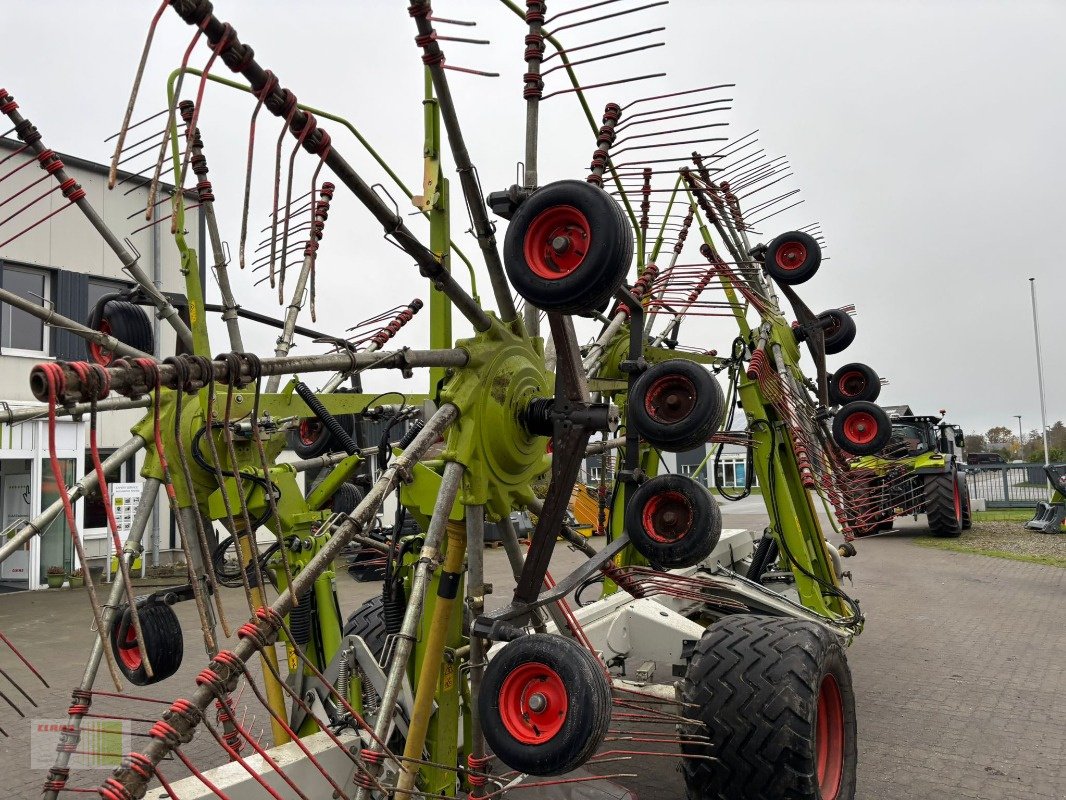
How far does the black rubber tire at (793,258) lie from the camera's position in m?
6.45

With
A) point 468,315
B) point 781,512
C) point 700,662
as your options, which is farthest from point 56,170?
point 781,512

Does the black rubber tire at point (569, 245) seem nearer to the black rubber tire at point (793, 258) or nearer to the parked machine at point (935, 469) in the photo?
the black rubber tire at point (793, 258)

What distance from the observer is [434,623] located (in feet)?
9.87

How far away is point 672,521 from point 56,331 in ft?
44.6

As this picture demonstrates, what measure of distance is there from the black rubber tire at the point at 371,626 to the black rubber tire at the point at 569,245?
124 inches

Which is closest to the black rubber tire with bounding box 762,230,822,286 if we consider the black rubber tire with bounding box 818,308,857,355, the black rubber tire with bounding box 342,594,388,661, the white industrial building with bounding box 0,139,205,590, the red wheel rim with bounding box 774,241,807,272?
the red wheel rim with bounding box 774,241,807,272

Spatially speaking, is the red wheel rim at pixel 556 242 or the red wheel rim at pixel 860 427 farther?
the red wheel rim at pixel 860 427

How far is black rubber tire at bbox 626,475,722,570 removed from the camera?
3332mm

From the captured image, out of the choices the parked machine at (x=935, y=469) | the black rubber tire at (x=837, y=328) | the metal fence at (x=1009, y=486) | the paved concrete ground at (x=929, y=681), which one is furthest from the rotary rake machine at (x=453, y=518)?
the metal fence at (x=1009, y=486)

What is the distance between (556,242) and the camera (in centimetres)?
257

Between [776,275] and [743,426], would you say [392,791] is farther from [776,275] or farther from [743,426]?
[776,275]

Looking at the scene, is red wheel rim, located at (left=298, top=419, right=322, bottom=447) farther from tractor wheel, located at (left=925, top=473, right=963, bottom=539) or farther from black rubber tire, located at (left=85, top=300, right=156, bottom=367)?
tractor wheel, located at (left=925, top=473, right=963, bottom=539)

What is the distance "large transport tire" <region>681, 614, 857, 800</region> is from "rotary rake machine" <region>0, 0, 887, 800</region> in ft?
0.04

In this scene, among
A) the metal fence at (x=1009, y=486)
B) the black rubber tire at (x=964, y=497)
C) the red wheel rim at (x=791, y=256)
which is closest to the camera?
the red wheel rim at (x=791, y=256)
